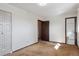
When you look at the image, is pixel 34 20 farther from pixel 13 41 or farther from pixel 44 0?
pixel 44 0

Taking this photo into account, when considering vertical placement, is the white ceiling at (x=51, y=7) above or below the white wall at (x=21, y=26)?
above

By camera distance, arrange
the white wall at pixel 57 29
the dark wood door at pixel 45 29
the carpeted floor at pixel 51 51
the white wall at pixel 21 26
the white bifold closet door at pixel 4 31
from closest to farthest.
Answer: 1. the carpeted floor at pixel 51 51
2. the white bifold closet door at pixel 4 31
3. the dark wood door at pixel 45 29
4. the white wall at pixel 57 29
5. the white wall at pixel 21 26

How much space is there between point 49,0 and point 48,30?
3.85ft

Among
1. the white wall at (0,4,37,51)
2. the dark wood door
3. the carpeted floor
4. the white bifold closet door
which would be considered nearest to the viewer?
the carpeted floor

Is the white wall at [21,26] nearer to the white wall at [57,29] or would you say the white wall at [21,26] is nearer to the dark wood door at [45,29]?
the dark wood door at [45,29]

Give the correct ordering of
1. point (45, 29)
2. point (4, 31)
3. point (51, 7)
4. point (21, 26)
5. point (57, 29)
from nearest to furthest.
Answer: point (51, 7), point (4, 31), point (45, 29), point (57, 29), point (21, 26)

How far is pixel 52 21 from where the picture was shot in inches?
92.9

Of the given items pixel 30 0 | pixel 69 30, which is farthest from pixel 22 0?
pixel 69 30

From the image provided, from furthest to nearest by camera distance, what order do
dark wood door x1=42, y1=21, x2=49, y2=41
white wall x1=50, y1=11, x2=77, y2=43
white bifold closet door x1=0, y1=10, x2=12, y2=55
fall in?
1. white wall x1=50, y1=11, x2=77, y2=43
2. dark wood door x1=42, y1=21, x2=49, y2=41
3. white bifold closet door x1=0, y1=10, x2=12, y2=55

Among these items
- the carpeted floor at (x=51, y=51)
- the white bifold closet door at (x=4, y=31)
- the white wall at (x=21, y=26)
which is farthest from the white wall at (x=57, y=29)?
the white bifold closet door at (x=4, y=31)

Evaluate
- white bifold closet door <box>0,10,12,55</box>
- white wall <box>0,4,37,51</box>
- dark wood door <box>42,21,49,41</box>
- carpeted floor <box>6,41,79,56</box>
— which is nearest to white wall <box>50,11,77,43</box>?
dark wood door <box>42,21,49,41</box>

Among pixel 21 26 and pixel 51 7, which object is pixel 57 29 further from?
pixel 21 26

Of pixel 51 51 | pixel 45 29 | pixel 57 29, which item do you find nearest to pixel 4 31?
pixel 45 29

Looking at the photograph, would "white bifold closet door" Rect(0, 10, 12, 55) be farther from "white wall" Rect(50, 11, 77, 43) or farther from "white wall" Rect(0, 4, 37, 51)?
"white wall" Rect(50, 11, 77, 43)
